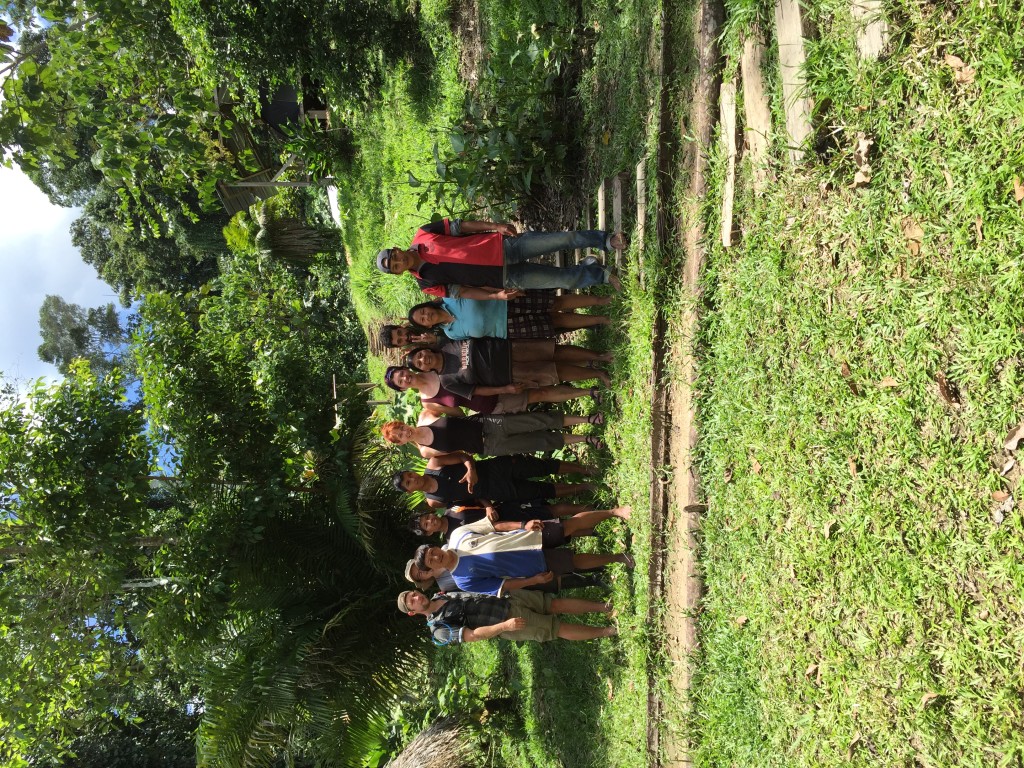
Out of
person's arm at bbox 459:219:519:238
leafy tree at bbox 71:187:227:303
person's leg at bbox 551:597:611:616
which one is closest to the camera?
person's arm at bbox 459:219:519:238

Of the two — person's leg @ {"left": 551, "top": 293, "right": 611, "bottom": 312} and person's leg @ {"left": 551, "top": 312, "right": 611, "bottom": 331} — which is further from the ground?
person's leg @ {"left": 551, "top": 293, "right": 611, "bottom": 312}

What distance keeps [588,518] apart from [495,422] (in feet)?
3.36

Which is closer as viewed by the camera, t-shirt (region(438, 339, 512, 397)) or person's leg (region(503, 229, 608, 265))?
person's leg (region(503, 229, 608, 265))

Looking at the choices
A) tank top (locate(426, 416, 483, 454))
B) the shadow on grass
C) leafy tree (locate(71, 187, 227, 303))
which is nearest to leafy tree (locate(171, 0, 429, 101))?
tank top (locate(426, 416, 483, 454))

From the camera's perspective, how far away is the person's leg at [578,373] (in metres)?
5.71

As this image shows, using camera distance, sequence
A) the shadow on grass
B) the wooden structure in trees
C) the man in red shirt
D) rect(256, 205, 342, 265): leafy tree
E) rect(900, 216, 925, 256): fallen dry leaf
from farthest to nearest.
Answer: rect(256, 205, 342, 265): leafy tree → the wooden structure in trees → the shadow on grass → the man in red shirt → rect(900, 216, 925, 256): fallen dry leaf

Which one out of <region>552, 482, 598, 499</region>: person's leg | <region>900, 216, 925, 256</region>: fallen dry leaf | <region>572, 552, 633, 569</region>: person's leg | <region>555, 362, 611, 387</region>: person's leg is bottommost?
<region>572, 552, 633, 569</region>: person's leg

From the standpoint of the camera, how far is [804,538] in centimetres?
376

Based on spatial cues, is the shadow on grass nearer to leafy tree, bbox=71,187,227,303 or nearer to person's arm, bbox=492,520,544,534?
person's arm, bbox=492,520,544,534

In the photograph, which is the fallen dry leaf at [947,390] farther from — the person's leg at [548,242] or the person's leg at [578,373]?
the person's leg at [578,373]

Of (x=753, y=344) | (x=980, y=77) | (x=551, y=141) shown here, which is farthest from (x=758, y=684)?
(x=551, y=141)

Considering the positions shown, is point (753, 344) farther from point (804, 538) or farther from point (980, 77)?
point (980, 77)

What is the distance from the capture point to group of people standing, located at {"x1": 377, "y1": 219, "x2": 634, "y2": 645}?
502cm

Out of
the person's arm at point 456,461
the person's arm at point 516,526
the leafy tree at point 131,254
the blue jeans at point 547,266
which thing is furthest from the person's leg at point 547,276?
the leafy tree at point 131,254
